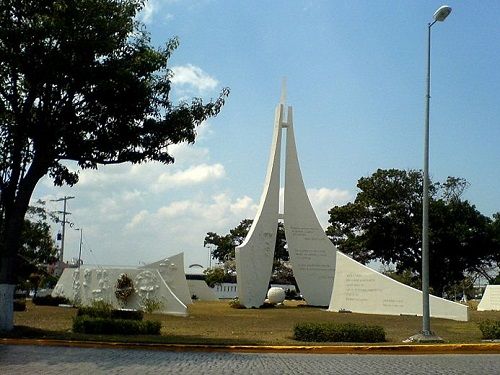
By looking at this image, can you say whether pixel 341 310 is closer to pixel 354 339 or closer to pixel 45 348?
pixel 354 339

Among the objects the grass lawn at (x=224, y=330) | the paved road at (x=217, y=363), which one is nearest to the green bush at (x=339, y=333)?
the grass lawn at (x=224, y=330)

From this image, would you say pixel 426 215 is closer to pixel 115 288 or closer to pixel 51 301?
pixel 115 288

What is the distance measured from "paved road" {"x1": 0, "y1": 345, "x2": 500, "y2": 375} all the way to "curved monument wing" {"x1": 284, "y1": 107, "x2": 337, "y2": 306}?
23.1 meters

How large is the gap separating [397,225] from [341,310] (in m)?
22.6

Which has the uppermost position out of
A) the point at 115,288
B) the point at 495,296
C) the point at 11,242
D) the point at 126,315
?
the point at 11,242

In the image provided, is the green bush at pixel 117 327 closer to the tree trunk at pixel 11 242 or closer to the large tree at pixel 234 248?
the tree trunk at pixel 11 242

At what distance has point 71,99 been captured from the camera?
16.1 metres

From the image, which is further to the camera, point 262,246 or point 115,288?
point 262,246

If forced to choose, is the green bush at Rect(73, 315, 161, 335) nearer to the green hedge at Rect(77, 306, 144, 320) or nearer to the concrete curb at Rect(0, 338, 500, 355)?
the concrete curb at Rect(0, 338, 500, 355)

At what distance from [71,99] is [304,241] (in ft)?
76.5

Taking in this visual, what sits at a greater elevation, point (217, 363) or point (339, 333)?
point (339, 333)

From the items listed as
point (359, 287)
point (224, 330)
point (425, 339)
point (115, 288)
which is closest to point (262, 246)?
point (359, 287)

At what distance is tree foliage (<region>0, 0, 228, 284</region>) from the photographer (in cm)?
1518

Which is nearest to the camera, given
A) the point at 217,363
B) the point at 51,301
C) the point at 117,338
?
the point at 217,363
